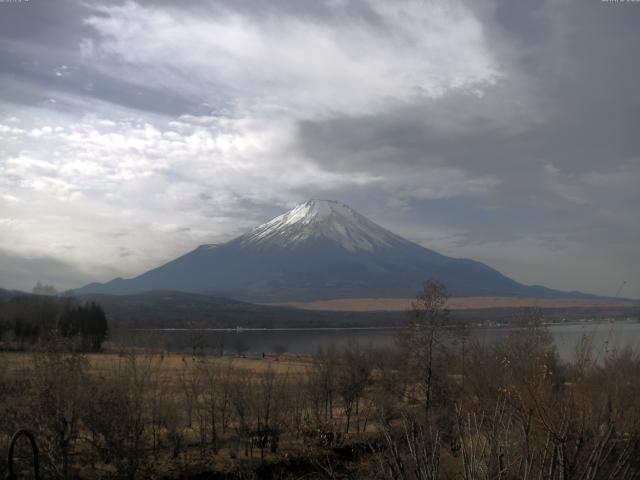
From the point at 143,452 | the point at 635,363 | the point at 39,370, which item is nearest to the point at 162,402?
the point at 143,452

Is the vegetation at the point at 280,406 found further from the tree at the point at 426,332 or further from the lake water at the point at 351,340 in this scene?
the lake water at the point at 351,340

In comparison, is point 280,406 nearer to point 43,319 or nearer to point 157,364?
point 157,364

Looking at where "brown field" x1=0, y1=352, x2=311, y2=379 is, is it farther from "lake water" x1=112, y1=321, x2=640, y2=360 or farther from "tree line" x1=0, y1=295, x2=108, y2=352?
"tree line" x1=0, y1=295, x2=108, y2=352

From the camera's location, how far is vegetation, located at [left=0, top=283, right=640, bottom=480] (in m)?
12.4

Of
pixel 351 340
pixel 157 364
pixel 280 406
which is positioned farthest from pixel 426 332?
pixel 351 340

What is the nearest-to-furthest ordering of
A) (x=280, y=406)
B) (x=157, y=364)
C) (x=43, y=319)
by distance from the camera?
(x=280, y=406) < (x=157, y=364) < (x=43, y=319)

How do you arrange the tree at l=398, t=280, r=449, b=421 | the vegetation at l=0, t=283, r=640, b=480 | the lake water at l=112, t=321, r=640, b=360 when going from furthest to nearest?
the tree at l=398, t=280, r=449, b=421
the vegetation at l=0, t=283, r=640, b=480
the lake water at l=112, t=321, r=640, b=360

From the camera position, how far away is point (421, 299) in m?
25.6

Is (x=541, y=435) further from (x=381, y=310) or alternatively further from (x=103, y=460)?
(x=381, y=310)

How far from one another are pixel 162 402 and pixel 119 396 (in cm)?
365

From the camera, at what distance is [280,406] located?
22562 mm

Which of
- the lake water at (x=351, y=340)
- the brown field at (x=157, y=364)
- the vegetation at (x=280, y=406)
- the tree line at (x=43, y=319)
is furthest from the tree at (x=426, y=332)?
the tree line at (x=43, y=319)

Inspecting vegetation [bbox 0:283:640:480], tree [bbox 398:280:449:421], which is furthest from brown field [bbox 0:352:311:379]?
tree [bbox 398:280:449:421]

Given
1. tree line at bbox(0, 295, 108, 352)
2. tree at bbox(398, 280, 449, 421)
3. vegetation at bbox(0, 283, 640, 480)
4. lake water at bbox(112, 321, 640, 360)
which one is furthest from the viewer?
tree line at bbox(0, 295, 108, 352)
